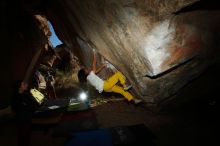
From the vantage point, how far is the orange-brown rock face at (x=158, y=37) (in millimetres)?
5695

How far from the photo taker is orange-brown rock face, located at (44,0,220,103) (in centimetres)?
570

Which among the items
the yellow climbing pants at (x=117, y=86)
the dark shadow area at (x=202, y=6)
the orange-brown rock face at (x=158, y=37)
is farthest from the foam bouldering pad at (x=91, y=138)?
the dark shadow area at (x=202, y=6)

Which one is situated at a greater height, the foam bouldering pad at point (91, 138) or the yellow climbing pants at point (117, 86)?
the yellow climbing pants at point (117, 86)

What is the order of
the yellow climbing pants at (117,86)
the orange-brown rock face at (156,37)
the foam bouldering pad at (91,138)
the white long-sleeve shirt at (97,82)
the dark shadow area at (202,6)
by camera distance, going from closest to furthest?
the dark shadow area at (202,6) → the foam bouldering pad at (91,138) → the orange-brown rock face at (156,37) → the yellow climbing pants at (117,86) → the white long-sleeve shirt at (97,82)

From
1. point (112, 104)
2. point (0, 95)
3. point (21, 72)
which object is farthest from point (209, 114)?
point (21, 72)

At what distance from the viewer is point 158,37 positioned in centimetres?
596

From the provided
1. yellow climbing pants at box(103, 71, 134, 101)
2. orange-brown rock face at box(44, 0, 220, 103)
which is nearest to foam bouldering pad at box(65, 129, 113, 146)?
orange-brown rock face at box(44, 0, 220, 103)

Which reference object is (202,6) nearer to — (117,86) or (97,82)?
(117,86)

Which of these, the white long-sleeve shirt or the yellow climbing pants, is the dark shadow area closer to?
the yellow climbing pants

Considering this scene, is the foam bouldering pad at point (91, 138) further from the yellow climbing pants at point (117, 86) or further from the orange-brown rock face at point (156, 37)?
the yellow climbing pants at point (117, 86)

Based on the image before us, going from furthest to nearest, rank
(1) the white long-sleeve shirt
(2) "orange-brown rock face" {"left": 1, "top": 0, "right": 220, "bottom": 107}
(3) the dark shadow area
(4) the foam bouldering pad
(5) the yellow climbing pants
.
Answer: (1) the white long-sleeve shirt < (5) the yellow climbing pants < (2) "orange-brown rock face" {"left": 1, "top": 0, "right": 220, "bottom": 107} < (4) the foam bouldering pad < (3) the dark shadow area

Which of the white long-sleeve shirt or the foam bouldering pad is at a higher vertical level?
the white long-sleeve shirt

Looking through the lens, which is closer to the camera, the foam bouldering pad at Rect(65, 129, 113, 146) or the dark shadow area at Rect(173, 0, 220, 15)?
the dark shadow area at Rect(173, 0, 220, 15)

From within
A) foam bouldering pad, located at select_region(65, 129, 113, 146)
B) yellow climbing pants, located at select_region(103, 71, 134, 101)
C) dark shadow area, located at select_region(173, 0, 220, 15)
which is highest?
dark shadow area, located at select_region(173, 0, 220, 15)
